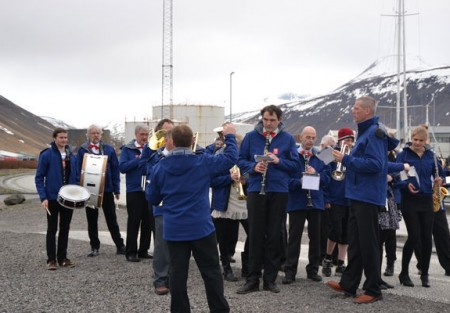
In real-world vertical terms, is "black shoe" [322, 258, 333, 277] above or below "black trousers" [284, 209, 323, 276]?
below

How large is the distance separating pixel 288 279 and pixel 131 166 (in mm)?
3035

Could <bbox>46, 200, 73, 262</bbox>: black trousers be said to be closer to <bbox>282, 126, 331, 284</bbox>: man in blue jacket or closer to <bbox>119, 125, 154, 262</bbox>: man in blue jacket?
<bbox>119, 125, 154, 262</bbox>: man in blue jacket

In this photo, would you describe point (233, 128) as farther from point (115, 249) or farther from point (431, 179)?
point (115, 249)

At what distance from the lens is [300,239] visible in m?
8.16

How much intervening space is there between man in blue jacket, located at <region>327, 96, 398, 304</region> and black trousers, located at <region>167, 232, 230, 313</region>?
1924mm

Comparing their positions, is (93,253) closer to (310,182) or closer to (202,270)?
(310,182)

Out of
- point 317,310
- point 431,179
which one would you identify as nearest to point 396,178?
point 431,179

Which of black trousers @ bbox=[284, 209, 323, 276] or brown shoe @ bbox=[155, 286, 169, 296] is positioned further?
black trousers @ bbox=[284, 209, 323, 276]

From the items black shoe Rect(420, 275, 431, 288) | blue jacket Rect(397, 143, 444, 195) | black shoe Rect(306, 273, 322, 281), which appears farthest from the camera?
black shoe Rect(306, 273, 322, 281)

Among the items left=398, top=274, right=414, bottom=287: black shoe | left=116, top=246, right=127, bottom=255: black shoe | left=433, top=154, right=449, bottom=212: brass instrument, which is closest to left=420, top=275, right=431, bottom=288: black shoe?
left=398, top=274, right=414, bottom=287: black shoe

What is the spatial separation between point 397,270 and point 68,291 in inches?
195

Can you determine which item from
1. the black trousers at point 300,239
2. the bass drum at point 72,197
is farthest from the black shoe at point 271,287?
the bass drum at point 72,197

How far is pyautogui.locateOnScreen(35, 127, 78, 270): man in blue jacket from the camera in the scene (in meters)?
8.98

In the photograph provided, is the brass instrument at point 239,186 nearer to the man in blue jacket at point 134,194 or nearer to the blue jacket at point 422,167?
the man in blue jacket at point 134,194
